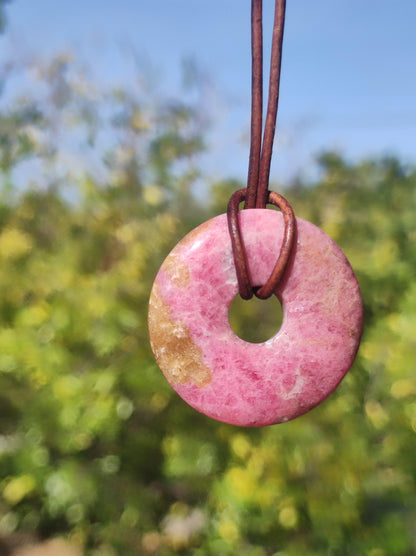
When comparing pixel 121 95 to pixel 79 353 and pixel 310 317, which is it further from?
pixel 310 317

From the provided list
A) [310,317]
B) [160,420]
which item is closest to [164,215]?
[160,420]

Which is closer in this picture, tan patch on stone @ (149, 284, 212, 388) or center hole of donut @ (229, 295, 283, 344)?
tan patch on stone @ (149, 284, 212, 388)

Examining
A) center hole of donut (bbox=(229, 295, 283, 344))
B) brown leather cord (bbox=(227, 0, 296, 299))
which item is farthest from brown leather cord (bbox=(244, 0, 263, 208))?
center hole of donut (bbox=(229, 295, 283, 344))

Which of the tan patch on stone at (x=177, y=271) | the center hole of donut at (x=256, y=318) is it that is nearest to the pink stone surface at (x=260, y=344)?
the tan patch on stone at (x=177, y=271)

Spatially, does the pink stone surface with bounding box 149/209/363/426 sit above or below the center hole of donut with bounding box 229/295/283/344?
above

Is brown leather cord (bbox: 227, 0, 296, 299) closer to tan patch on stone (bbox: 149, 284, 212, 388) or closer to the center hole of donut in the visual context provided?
tan patch on stone (bbox: 149, 284, 212, 388)

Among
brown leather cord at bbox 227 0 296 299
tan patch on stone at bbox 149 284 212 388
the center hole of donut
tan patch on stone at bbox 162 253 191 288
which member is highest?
brown leather cord at bbox 227 0 296 299

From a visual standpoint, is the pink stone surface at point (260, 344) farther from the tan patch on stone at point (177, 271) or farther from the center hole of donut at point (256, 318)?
the center hole of donut at point (256, 318)

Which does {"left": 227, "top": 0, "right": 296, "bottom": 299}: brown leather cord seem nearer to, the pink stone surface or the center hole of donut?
the pink stone surface
